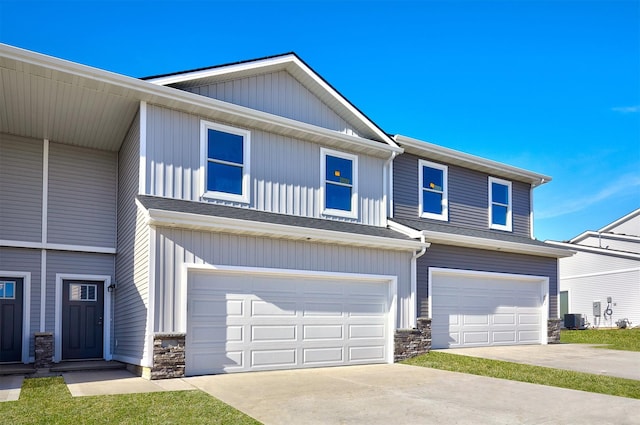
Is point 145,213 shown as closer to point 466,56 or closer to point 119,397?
point 119,397

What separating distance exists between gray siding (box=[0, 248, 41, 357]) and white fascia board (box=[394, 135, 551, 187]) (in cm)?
975

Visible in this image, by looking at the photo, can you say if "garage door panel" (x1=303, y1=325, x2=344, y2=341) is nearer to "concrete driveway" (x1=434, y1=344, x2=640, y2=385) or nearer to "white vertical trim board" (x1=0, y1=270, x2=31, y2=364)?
"concrete driveway" (x1=434, y1=344, x2=640, y2=385)

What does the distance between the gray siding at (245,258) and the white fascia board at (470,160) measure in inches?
144

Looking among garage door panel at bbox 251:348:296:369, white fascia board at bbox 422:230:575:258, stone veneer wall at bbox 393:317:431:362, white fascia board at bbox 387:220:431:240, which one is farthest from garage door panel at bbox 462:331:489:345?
garage door panel at bbox 251:348:296:369

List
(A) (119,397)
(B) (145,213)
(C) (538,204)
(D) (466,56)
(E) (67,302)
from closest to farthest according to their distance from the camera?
(A) (119,397)
(B) (145,213)
(E) (67,302)
(D) (466,56)
(C) (538,204)

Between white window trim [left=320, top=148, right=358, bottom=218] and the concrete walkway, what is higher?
white window trim [left=320, top=148, right=358, bottom=218]

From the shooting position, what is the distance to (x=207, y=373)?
10258 mm

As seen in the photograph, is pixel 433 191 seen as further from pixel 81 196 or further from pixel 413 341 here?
pixel 81 196

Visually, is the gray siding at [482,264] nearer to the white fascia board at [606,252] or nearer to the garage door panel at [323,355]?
the garage door panel at [323,355]

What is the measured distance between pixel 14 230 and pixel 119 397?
21.0 ft

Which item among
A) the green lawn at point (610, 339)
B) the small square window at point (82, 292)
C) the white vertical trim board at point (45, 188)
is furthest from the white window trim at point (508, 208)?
the white vertical trim board at point (45, 188)

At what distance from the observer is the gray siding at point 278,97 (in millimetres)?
12375

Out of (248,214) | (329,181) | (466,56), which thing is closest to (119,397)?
(248,214)

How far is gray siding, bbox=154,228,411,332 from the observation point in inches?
392
